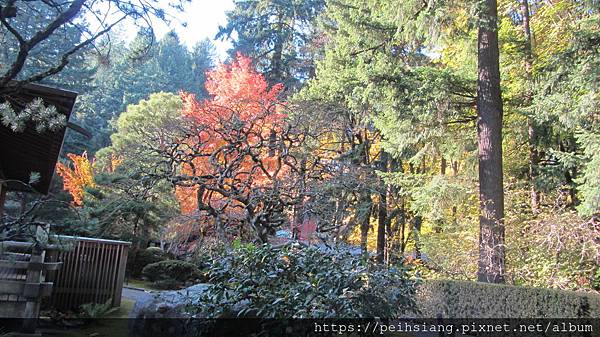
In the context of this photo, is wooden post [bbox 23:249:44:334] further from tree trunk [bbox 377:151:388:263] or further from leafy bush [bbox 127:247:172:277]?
tree trunk [bbox 377:151:388:263]

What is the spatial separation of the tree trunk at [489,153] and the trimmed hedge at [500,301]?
1.08 meters

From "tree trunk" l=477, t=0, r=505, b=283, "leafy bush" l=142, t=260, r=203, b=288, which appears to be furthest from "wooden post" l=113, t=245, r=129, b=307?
"tree trunk" l=477, t=0, r=505, b=283

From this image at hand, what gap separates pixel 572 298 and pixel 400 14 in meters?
6.96

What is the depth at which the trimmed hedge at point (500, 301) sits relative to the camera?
21.4ft

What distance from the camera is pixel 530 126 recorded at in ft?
38.3

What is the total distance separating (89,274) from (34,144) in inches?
102

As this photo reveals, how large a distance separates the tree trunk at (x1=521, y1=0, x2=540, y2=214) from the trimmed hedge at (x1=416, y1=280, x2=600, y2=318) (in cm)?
398

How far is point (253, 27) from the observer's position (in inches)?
895

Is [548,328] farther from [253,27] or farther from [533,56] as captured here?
[253,27]

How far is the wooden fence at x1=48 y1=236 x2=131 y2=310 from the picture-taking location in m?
7.39

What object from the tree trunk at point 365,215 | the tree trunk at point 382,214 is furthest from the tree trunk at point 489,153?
the tree trunk at point 382,214

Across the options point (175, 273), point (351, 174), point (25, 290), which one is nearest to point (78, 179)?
point (175, 273)

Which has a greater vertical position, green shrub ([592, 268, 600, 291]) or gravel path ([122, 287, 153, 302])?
green shrub ([592, 268, 600, 291])

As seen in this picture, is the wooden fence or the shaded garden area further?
the wooden fence
